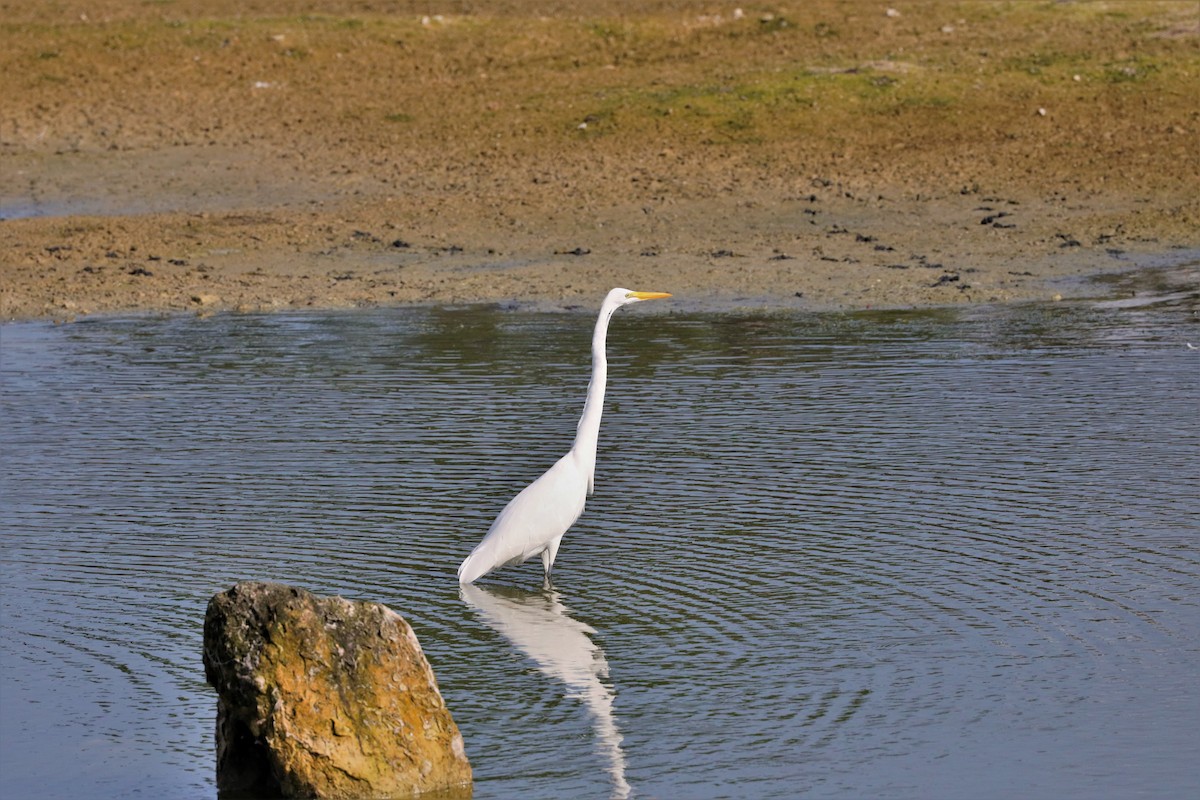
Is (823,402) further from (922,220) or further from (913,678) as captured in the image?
(922,220)

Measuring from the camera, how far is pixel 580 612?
6.70 meters

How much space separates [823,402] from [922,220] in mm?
5969

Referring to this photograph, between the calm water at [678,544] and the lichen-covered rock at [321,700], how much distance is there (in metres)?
0.23

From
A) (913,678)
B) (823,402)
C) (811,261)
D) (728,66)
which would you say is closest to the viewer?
(913,678)

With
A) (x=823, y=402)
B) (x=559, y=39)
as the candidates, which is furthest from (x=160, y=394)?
(x=559, y=39)

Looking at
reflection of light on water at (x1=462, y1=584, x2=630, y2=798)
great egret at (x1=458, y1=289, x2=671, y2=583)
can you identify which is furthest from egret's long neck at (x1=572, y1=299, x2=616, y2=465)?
reflection of light on water at (x1=462, y1=584, x2=630, y2=798)

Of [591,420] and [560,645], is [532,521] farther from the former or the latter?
[560,645]

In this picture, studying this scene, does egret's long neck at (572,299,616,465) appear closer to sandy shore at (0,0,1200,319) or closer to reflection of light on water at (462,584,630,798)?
reflection of light on water at (462,584,630,798)


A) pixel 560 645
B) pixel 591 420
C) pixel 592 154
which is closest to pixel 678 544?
pixel 591 420

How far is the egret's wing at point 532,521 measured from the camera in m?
7.03

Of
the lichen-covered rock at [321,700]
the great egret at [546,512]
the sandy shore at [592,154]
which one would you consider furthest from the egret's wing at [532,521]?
the sandy shore at [592,154]

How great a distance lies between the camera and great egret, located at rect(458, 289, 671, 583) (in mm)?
7035

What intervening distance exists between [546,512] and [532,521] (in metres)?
0.07

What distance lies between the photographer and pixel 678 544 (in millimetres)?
7461
